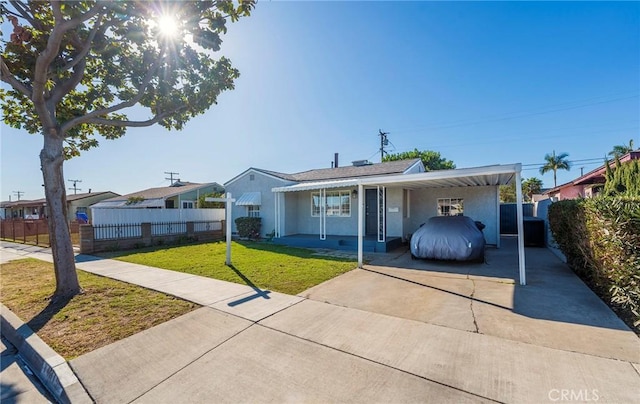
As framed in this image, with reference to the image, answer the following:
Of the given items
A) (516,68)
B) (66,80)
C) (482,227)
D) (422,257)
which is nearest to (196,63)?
(66,80)

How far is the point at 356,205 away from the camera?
1374 cm

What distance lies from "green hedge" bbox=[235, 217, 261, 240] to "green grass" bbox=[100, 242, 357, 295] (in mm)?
3825

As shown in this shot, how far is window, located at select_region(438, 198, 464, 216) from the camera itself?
1316 centimetres

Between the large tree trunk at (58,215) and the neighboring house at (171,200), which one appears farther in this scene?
the neighboring house at (171,200)

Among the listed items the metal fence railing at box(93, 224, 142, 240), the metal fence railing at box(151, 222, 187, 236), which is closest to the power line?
the metal fence railing at box(151, 222, 187, 236)

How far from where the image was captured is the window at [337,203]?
1409 centimetres

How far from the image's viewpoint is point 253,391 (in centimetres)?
277

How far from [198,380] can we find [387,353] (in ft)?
7.21

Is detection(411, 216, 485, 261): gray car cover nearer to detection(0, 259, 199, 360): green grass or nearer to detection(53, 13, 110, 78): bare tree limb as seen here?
detection(0, 259, 199, 360): green grass

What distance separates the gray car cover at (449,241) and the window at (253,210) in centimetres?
1004

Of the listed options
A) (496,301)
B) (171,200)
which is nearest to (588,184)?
(496,301)

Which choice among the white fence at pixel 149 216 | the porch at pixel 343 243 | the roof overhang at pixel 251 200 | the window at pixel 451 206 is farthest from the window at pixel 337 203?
the white fence at pixel 149 216

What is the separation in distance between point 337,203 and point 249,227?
549cm

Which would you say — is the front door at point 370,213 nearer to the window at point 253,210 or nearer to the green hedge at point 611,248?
the window at point 253,210
